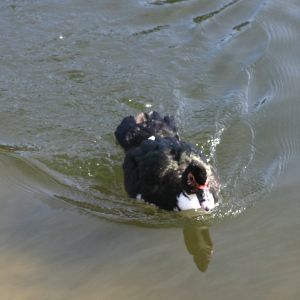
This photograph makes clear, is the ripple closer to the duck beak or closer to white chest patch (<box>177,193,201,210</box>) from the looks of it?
white chest patch (<box>177,193,201,210</box>)

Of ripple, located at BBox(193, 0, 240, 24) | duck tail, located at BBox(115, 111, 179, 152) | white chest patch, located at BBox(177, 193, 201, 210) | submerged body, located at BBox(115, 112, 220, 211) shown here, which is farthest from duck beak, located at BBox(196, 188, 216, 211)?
ripple, located at BBox(193, 0, 240, 24)

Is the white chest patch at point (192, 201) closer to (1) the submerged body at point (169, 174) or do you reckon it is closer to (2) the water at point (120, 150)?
(1) the submerged body at point (169, 174)

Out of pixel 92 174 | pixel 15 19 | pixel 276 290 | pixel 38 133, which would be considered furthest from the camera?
pixel 15 19

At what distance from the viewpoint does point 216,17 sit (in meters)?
12.1

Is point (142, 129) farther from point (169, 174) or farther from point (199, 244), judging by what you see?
point (199, 244)

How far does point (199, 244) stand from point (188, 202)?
18.6 inches

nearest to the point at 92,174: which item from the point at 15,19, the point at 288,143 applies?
the point at 288,143

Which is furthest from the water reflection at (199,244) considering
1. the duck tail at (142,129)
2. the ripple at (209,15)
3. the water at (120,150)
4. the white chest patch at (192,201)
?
the ripple at (209,15)

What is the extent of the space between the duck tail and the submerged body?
32 millimetres

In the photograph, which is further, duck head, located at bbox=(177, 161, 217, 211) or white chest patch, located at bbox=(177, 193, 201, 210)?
white chest patch, located at bbox=(177, 193, 201, 210)

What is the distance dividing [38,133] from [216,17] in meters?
4.23

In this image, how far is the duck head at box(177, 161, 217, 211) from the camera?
7.28m

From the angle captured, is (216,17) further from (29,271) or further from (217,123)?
(29,271)

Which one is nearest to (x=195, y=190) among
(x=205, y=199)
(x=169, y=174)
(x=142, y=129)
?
(x=205, y=199)
